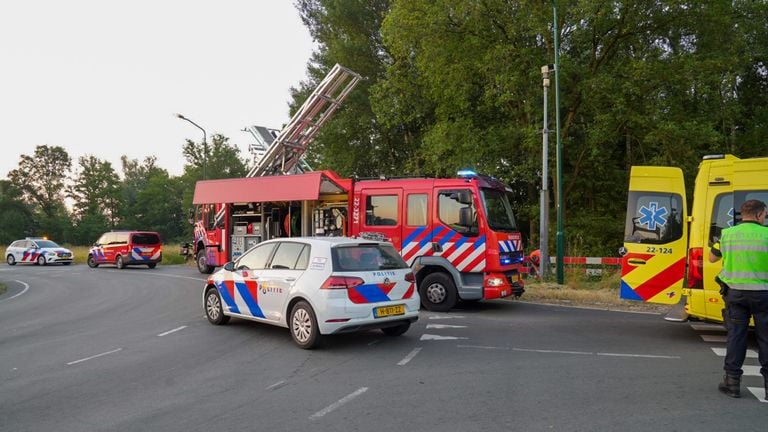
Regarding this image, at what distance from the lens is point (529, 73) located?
20.4m

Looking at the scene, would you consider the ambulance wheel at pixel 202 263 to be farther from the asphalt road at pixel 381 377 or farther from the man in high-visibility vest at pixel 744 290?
the man in high-visibility vest at pixel 744 290

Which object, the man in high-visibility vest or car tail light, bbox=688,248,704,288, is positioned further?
car tail light, bbox=688,248,704,288

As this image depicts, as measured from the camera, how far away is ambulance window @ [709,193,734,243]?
7.74 meters

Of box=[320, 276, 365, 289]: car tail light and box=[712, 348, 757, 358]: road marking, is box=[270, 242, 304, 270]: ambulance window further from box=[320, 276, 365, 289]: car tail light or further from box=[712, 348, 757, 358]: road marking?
box=[712, 348, 757, 358]: road marking

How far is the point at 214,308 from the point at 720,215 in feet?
26.2

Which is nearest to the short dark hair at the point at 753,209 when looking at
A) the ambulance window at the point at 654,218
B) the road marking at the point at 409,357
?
the ambulance window at the point at 654,218

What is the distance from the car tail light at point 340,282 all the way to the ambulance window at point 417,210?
4.52m

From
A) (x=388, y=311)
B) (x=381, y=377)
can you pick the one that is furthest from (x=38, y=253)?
(x=381, y=377)

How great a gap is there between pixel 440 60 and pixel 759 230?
18141 millimetres

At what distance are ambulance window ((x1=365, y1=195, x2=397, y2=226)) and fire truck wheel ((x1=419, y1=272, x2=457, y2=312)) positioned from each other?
157cm

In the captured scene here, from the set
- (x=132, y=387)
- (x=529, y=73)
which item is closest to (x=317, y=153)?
(x=529, y=73)

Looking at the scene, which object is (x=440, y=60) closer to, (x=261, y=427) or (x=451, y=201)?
(x=451, y=201)

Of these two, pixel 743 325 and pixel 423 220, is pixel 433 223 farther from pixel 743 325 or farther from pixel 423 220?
pixel 743 325

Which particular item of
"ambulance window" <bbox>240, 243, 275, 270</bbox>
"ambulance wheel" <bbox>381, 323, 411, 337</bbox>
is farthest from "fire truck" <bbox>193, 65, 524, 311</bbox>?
"ambulance window" <bbox>240, 243, 275, 270</bbox>
